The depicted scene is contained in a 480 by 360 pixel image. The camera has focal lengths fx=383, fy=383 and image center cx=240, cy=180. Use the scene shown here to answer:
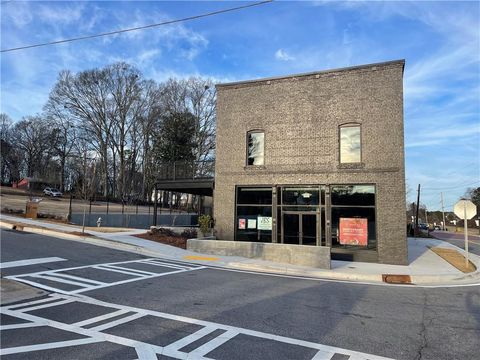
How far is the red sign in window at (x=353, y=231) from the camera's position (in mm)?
18375

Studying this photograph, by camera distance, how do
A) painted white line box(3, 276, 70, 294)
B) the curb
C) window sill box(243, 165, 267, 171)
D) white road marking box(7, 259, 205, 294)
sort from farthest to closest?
window sill box(243, 165, 267, 171), the curb, white road marking box(7, 259, 205, 294), painted white line box(3, 276, 70, 294)

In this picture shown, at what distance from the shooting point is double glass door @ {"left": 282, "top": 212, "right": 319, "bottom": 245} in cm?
1944

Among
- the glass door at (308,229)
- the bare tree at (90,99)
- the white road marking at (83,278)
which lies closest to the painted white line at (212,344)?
the white road marking at (83,278)

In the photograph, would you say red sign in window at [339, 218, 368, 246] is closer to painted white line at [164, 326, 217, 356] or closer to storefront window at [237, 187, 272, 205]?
storefront window at [237, 187, 272, 205]

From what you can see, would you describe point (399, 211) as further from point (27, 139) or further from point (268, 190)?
point (27, 139)

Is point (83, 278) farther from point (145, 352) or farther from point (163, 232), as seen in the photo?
point (163, 232)

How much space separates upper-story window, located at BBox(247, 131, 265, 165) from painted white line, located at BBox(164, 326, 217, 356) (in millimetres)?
15332

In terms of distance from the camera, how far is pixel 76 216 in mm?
32000

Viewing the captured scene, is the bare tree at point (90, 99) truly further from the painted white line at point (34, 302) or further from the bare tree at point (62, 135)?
the painted white line at point (34, 302)

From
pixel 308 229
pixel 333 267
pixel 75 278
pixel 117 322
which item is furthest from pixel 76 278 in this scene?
pixel 308 229

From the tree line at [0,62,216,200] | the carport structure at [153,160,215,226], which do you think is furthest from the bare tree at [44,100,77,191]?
the carport structure at [153,160,215,226]

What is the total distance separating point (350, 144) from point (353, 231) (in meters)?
4.34

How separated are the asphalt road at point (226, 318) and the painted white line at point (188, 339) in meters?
0.01

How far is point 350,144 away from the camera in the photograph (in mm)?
19281
